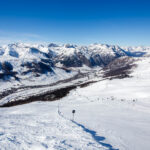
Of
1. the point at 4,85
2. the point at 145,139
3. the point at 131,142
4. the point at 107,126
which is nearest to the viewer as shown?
the point at 131,142

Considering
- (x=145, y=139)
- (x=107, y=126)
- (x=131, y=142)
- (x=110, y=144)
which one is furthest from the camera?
(x=107, y=126)

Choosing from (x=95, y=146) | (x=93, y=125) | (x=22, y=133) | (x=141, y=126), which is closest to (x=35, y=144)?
(x=22, y=133)

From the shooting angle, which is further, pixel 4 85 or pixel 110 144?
pixel 4 85

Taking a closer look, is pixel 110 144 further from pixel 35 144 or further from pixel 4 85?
pixel 4 85

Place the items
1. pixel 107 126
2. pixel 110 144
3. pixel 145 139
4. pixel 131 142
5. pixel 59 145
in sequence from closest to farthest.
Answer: pixel 59 145 → pixel 110 144 → pixel 131 142 → pixel 145 139 → pixel 107 126

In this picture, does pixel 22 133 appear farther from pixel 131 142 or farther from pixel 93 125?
pixel 131 142

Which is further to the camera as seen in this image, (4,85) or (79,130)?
(4,85)

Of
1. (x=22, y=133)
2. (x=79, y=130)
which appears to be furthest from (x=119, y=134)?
(x=22, y=133)

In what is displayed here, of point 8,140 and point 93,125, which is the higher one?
point 8,140

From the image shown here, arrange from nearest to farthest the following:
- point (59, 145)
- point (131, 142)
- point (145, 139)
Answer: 1. point (59, 145)
2. point (131, 142)
3. point (145, 139)
